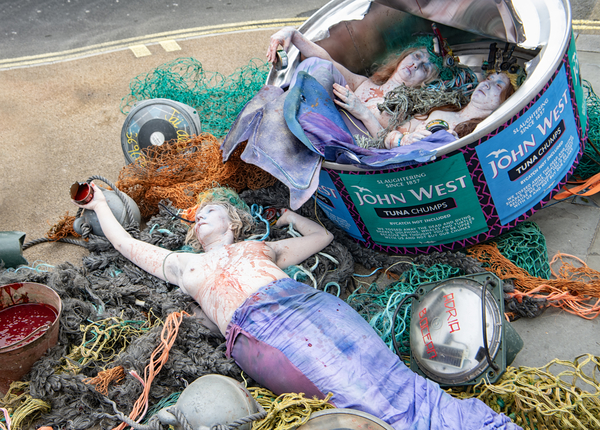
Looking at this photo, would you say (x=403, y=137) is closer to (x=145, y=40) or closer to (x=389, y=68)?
(x=389, y=68)

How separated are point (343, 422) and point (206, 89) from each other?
12.0ft

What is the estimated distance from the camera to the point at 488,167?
2.42 m

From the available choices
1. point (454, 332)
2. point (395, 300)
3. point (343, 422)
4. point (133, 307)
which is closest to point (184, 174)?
point (133, 307)

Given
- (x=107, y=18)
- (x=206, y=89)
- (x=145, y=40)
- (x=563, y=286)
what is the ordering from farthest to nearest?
(x=107, y=18) → (x=145, y=40) → (x=206, y=89) → (x=563, y=286)

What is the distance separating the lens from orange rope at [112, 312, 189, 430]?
7.11 feet

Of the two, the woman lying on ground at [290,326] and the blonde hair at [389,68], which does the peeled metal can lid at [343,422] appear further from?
the blonde hair at [389,68]

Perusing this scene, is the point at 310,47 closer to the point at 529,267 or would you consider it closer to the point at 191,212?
the point at 191,212

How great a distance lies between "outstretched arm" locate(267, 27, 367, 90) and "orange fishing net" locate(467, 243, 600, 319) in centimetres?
186

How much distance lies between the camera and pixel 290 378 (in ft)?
6.89

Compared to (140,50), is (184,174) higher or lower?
lower

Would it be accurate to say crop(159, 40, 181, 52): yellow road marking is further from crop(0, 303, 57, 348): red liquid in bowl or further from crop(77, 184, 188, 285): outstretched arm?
crop(0, 303, 57, 348): red liquid in bowl

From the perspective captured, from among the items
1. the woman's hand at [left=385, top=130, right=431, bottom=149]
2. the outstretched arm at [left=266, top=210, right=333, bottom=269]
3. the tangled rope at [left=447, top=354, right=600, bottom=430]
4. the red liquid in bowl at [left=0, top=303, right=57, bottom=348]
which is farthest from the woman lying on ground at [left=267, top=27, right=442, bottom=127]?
the red liquid in bowl at [left=0, top=303, right=57, bottom=348]

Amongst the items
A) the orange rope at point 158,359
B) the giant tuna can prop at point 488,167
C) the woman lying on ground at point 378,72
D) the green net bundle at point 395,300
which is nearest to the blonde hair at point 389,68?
the woman lying on ground at point 378,72

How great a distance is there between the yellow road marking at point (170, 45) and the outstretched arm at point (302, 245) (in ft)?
11.2
